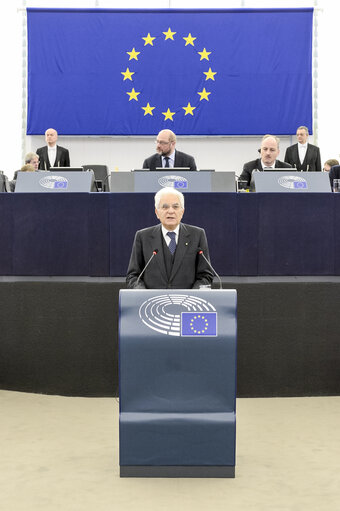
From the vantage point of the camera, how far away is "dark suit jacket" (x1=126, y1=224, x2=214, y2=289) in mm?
5324

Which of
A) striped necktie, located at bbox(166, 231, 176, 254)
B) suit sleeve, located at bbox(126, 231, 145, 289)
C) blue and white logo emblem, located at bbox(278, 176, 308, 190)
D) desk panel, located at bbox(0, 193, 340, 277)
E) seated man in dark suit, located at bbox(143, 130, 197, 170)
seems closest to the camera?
suit sleeve, located at bbox(126, 231, 145, 289)

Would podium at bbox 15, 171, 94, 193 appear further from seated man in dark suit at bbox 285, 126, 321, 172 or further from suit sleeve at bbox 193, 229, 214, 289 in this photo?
seated man in dark suit at bbox 285, 126, 321, 172

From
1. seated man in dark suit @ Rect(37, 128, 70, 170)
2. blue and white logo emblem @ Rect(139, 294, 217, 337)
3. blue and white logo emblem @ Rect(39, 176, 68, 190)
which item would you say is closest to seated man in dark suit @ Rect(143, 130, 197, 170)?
blue and white logo emblem @ Rect(39, 176, 68, 190)

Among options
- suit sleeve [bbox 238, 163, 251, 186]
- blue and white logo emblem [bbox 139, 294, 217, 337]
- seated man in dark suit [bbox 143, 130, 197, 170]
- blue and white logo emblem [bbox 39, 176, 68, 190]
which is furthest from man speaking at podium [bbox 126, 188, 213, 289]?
suit sleeve [bbox 238, 163, 251, 186]

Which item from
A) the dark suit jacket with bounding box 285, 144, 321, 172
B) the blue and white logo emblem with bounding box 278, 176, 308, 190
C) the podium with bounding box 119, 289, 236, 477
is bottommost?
the podium with bounding box 119, 289, 236, 477

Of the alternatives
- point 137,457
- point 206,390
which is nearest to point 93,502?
point 137,457

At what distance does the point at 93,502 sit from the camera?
4.00 meters

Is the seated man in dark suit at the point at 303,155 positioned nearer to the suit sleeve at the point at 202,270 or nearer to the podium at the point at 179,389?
the suit sleeve at the point at 202,270

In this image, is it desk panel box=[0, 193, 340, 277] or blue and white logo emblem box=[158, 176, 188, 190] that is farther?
blue and white logo emblem box=[158, 176, 188, 190]

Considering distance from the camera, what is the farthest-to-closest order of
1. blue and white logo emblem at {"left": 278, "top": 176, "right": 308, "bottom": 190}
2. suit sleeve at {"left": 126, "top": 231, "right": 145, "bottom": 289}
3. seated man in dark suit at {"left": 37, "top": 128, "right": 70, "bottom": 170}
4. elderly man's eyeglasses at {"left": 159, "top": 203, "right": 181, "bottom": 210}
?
1. seated man in dark suit at {"left": 37, "top": 128, "right": 70, "bottom": 170}
2. blue and white logo emblem at {"left": 278, "top": 176, "right": 308, "bottom": 190}
3. suit sleeve at {"left": 126, "top": 231, "right": 145, "bottom": 289}
4. elderly man's eyeglasses at {"left": 159, "top": 203, "right": 181, "bottom": 210}

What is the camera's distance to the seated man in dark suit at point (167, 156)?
7.49m

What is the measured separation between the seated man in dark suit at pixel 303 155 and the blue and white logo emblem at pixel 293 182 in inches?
94.5

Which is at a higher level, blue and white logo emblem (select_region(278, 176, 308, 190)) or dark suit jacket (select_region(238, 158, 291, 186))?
dark suit jacket (select_region(238, 158, 291, 186))

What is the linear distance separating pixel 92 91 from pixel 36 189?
6.59 metres
